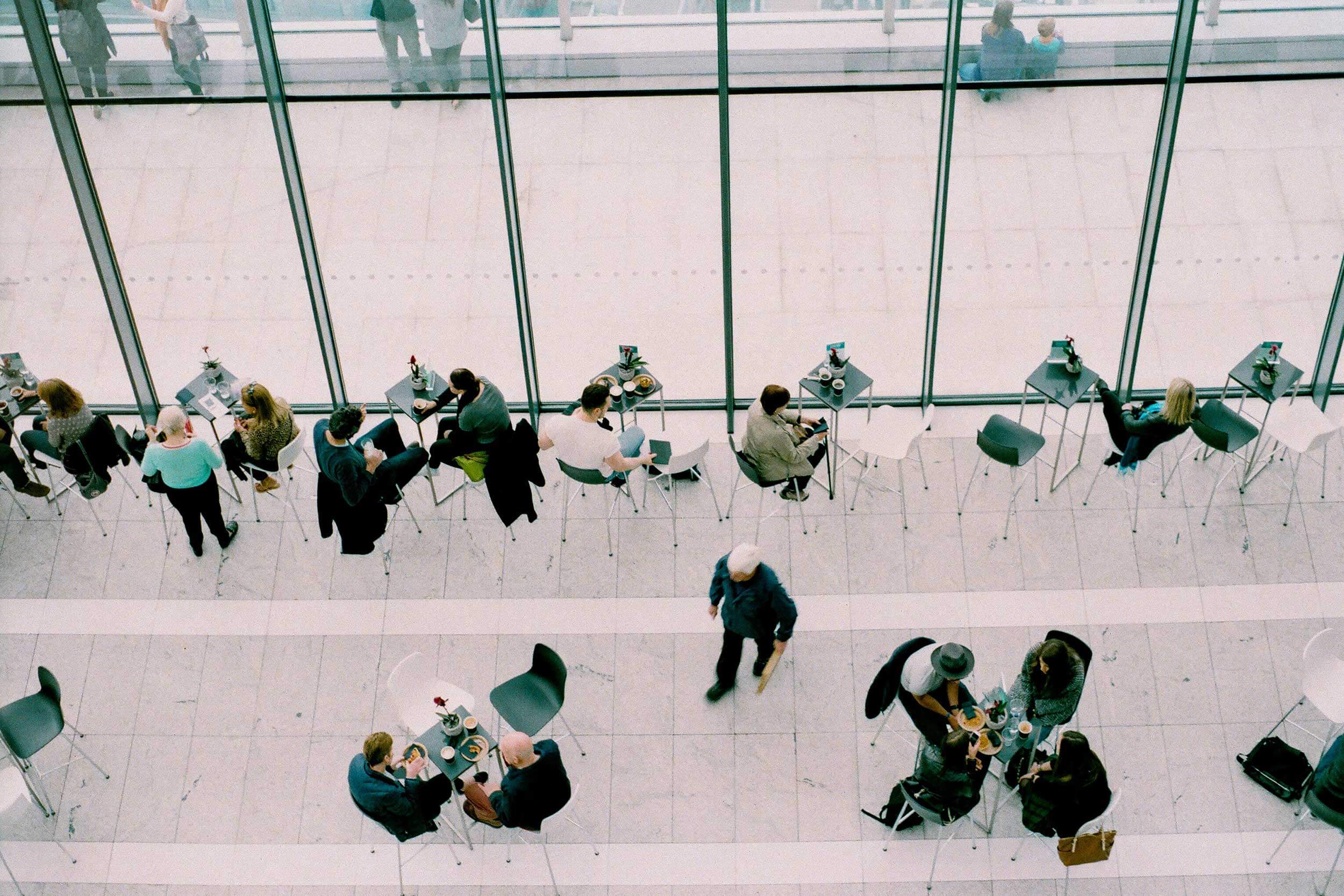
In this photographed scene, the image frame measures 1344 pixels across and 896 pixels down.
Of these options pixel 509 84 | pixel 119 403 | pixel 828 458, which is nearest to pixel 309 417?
pixel 119 403

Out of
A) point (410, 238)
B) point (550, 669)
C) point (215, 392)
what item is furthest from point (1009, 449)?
point (215, 392)

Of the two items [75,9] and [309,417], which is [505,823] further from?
[75,9]

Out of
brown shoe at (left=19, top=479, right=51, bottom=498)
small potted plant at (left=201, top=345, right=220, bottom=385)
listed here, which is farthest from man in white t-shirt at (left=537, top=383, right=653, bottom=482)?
brown shoe at (left=19, top=479, right=51, bottom=498)

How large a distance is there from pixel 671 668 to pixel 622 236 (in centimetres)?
307

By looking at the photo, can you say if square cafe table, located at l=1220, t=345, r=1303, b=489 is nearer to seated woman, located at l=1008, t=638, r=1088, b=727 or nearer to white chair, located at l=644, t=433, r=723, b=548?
seated woman, located at l=1008, t=638, r=1088, b=727

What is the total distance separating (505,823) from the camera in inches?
328

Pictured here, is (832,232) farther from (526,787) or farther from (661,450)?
(526,787)

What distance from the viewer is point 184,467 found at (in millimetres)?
9656

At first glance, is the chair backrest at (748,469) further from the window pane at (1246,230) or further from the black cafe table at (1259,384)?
the black cafe table at (1259,384)

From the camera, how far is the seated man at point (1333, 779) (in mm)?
8266

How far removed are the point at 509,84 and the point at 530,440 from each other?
7.91 ft

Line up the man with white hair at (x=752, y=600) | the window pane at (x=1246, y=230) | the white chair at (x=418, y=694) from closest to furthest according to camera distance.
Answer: the man with white hair at (x=752, y=600) < the white chair at (x=418, y=694) < the window pane at (x=1246, y=230)

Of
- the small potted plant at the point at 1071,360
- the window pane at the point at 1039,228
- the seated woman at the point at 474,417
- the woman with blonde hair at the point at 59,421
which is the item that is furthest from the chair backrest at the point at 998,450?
the woman with blonde hair at the point at 59,421

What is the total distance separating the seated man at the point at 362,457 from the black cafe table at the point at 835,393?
2.72 meters
